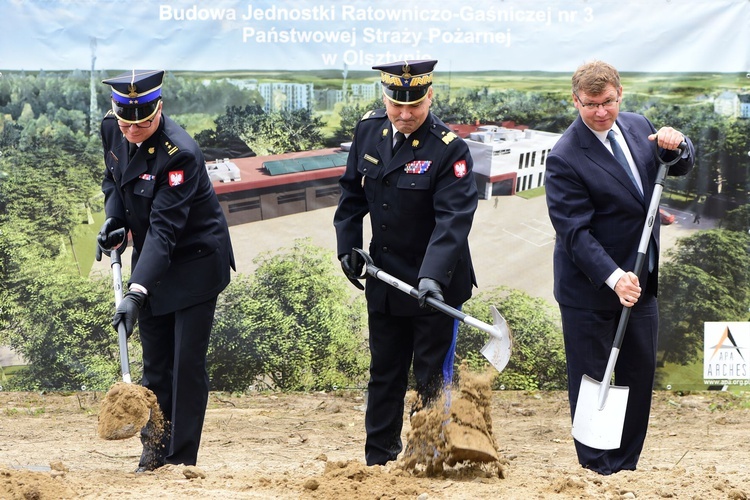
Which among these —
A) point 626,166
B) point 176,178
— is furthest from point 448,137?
point 176,178

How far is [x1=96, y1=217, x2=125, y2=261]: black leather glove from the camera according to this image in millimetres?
4879

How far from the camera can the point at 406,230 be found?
15.6 ft

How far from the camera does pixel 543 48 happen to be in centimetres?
681

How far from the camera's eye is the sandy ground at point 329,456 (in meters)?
3.82

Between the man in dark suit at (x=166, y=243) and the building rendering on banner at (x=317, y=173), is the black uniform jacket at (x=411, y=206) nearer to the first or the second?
the man in dark suit at (x=166, y=243)

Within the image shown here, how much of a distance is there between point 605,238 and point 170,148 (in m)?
2.13

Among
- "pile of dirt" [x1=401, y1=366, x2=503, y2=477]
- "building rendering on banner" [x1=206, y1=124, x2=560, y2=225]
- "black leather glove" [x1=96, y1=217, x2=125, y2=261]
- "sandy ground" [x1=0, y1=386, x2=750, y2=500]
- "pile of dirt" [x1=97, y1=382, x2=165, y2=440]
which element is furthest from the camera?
"building rendering on banner" [x1=206, y1=124, x2=560, y2=225]

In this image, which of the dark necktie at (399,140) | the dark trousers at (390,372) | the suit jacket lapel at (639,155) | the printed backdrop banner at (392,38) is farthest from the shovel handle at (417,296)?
the printed backdrop banner at (392,38)

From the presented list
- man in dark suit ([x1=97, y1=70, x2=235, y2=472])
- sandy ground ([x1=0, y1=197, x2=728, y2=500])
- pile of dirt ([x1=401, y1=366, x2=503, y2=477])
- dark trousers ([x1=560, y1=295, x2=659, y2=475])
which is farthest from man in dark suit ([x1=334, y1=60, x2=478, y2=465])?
man in dark suit ([x1=97, y1=70, x2=235, y2=472])

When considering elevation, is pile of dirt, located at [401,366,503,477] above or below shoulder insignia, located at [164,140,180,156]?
below

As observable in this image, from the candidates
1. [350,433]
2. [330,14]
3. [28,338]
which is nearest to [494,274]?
[350,433]

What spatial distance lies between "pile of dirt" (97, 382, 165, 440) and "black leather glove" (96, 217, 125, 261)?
0.85m

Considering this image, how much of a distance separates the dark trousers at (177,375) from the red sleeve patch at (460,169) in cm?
143

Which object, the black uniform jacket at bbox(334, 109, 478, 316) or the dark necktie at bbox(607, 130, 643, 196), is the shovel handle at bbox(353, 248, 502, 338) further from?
the dark necktie at bbox(607, 130, 643, 196)
